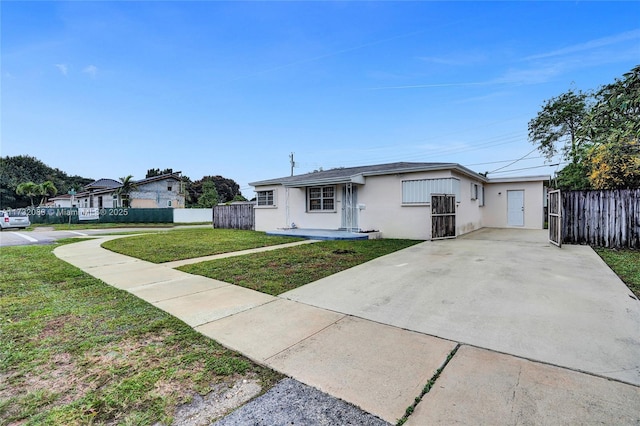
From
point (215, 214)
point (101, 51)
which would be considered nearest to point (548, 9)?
point (101, 51)

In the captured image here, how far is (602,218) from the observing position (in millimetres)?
8812

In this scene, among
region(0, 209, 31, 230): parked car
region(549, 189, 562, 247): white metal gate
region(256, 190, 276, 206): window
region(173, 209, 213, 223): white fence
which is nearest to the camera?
region(549, 189, 562, 247): white metal gate

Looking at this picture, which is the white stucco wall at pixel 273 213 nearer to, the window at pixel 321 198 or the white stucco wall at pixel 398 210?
the white stucco wall at pixel 398 210

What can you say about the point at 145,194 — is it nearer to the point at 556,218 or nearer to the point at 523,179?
the point at 523,179

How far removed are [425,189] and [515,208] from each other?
26.0 ft

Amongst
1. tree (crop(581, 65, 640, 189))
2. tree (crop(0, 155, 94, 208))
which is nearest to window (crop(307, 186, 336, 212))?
tree (crop(581, 65, 640, 189))

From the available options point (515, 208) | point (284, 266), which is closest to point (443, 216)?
point (284, 266)

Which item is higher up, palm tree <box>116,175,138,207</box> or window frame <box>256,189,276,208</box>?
palm tree <box>116,175,138,207</box>

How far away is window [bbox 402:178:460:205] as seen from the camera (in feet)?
35.0

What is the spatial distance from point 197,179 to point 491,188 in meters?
47.4

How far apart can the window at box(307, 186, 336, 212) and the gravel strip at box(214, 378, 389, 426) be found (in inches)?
441

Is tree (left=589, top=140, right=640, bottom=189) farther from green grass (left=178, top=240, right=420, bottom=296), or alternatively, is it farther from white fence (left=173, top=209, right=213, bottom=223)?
white fence (left=173, top=209, right=213, bottom=223)

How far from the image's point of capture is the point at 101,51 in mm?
11070

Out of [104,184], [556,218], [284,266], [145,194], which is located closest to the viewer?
[284,266]
